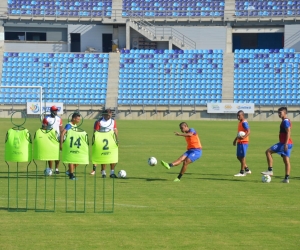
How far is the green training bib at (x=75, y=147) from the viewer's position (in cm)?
1308

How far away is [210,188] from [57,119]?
209 inches

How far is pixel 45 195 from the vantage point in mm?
15414

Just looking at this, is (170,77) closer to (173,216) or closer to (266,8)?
(266,8)

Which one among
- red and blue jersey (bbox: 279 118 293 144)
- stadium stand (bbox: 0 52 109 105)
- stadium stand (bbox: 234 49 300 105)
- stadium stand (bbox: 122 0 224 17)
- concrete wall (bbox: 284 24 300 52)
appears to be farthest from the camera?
stadium stand (bbox: 122 0 224 17)

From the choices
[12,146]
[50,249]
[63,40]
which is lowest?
[50,249]

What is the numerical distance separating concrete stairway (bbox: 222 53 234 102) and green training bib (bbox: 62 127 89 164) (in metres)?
40.8

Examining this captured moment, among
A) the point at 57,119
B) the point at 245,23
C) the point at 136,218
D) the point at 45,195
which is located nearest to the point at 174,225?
the point at 136,218

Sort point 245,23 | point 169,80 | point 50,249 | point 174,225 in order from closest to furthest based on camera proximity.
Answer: point 50,249 → point 174,225 → point 169,80 → point 245,23

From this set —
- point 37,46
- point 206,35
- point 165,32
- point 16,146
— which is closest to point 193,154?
point 16,146

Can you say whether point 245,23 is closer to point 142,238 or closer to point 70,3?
point 70,3

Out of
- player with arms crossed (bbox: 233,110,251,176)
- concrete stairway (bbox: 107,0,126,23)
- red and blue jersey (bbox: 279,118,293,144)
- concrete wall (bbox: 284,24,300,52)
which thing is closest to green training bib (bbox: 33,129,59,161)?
red and blue jersey (bbox: 279,118,293,144)

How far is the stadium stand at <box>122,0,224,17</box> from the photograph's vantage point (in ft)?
200

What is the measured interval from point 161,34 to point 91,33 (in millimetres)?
6200

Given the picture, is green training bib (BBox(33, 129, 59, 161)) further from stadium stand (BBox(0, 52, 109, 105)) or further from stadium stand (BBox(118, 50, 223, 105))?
stadium stand (BBox(0, 52, 109, 105))
